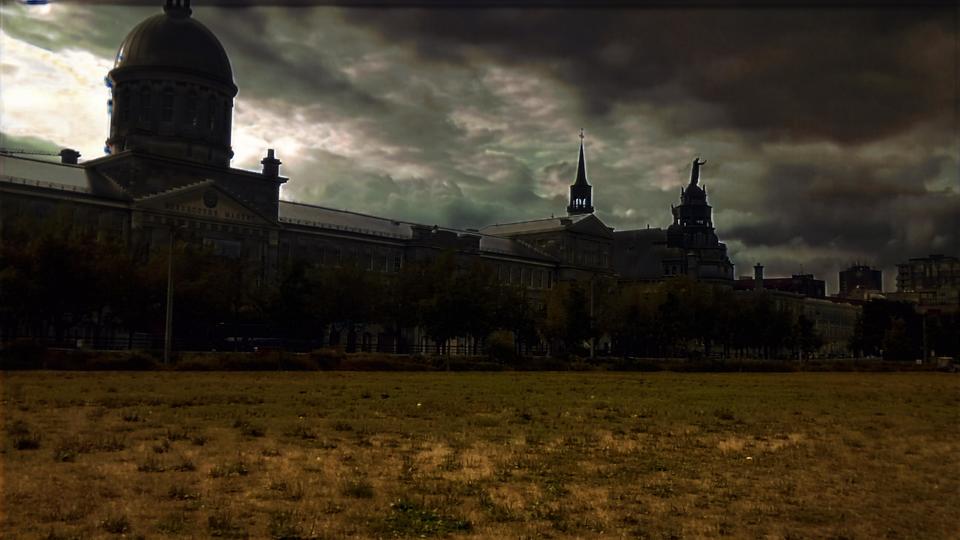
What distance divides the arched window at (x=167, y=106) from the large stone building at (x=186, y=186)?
0.10 m

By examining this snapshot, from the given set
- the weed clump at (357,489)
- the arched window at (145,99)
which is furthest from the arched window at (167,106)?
the weed clump at (357,489)

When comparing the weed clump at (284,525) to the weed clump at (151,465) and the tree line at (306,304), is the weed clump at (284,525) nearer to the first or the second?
the weed clump at (151,465)

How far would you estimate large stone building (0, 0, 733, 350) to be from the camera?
76750mm

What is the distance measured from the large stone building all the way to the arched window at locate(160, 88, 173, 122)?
0.34ft

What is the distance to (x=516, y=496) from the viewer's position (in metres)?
13.3

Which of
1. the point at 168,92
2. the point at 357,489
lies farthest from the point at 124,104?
the point at 357,489

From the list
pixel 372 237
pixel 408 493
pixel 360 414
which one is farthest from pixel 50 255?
pixel 372 237

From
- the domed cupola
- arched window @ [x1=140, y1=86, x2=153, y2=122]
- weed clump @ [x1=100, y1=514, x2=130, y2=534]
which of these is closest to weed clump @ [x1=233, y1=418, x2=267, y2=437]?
weed clump @ [x1=100, y1=514, x2=130, y2=534]

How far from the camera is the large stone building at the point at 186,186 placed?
76750 mm

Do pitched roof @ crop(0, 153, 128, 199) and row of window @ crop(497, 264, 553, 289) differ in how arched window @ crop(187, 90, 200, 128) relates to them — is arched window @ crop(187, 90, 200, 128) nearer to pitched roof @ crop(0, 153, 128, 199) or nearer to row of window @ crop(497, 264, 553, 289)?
pitched roof @ crop(0, 153, 128, 199)

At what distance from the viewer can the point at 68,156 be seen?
8794 cm

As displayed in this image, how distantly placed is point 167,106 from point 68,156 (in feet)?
36.0

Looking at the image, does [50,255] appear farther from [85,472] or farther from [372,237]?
[372,237]

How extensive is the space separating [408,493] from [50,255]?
148ft
